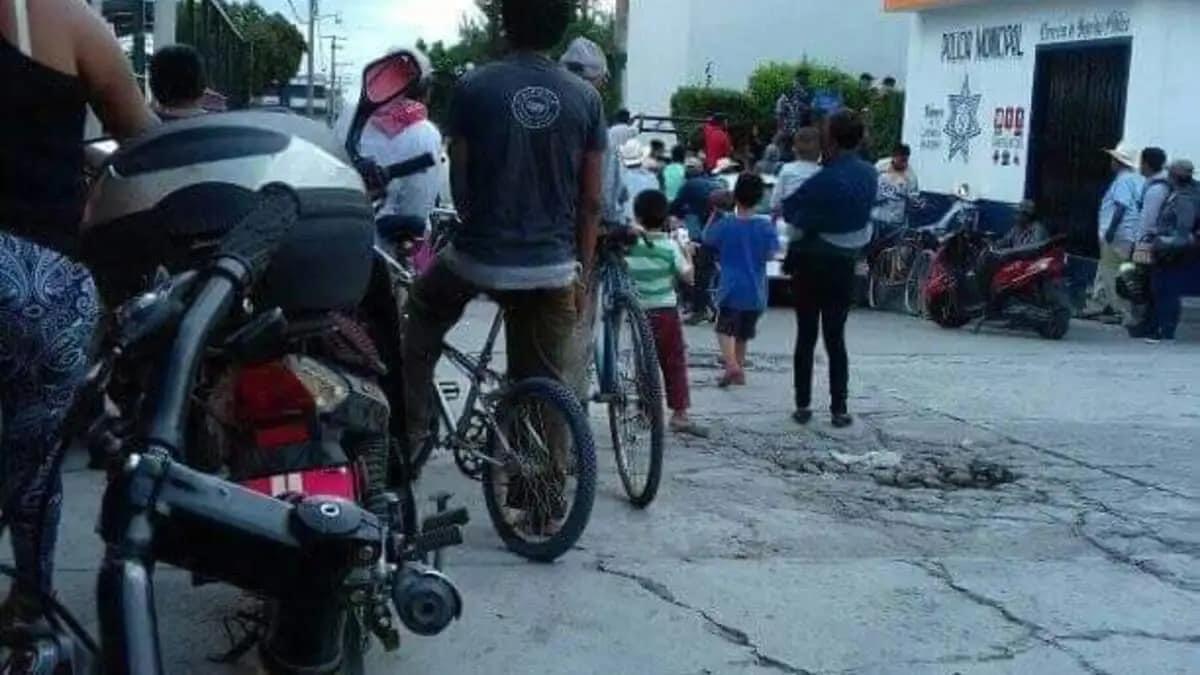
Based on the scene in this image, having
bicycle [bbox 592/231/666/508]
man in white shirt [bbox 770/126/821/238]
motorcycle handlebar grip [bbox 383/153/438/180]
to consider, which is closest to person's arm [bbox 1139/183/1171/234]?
man in white shirt [bbox 770/126/821/238]

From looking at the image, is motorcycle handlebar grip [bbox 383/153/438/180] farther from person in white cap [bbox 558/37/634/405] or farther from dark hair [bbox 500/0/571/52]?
person in white cap [bbox 558/37/634/405]

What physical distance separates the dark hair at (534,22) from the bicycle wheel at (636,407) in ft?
4.52

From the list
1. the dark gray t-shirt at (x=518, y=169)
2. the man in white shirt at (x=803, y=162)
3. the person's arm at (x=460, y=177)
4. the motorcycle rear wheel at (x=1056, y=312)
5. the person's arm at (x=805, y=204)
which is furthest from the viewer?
the motorcycle rear wheel at (x=1056, y=312)

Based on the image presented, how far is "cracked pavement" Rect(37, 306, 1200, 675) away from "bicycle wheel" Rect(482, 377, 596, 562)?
4.8 inches

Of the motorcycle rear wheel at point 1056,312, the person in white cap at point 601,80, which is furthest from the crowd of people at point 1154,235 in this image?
the person in white cap at point 601,80

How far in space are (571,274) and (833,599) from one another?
1.47 m

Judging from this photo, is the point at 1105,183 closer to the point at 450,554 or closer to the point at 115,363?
the point at 450,554

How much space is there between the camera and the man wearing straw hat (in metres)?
16.7

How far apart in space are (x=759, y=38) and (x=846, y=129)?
32.0m

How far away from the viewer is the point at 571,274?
20.3 ft

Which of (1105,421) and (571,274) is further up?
(571,274)

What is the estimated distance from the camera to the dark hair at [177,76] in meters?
7.27

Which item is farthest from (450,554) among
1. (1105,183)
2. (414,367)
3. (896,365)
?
(1105,183)

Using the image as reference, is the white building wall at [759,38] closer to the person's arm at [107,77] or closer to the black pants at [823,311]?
the black pants at [823,311]
